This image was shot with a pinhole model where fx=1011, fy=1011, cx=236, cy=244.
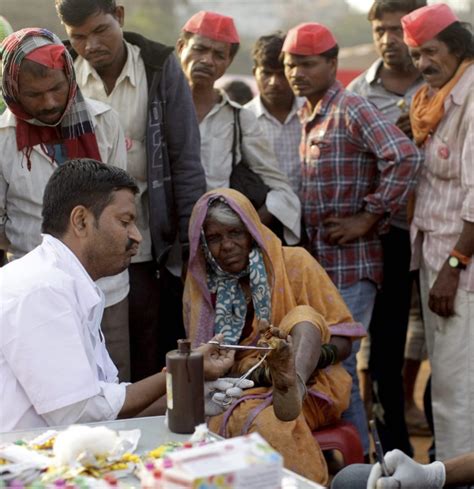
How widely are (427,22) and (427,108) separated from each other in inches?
13.9

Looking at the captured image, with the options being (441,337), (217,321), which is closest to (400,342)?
(441,337)

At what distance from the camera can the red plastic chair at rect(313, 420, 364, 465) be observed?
372cm

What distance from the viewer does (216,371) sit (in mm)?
3018

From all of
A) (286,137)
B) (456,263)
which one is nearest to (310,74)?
(286,137)

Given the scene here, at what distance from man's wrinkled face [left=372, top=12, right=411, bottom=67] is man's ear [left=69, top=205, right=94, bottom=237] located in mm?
2251

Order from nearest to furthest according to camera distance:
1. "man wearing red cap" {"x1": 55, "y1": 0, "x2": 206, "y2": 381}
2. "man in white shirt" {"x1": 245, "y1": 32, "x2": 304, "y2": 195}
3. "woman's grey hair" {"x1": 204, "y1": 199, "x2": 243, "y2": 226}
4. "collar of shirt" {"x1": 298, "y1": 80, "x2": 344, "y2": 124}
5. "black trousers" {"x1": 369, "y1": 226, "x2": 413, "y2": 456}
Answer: "woman's grey hair" {"x1": 204, "y1": 199, "x2": 243, "y2": 226} < "man wearing red cap" {"x1": 55, "y1": 0, "x2": 206, "y2": 381} < "collar of shirt" {"x1": 298, "y1": 80, "x2": 344, "y2": 124} < "black trousers" {"x1": 369, "y1": 226, "x2": 413, "y2": 456} < "man in white shirt" {"x1": 245, "y1": 32, "x2": 304, "y2": 195}

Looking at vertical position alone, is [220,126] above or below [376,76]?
below

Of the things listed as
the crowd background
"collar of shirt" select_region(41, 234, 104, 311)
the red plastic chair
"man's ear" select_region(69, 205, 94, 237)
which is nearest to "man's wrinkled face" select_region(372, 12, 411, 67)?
the red plastic chair

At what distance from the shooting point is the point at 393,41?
4.76 m

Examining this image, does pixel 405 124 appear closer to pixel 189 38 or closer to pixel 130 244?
pixel 189 38

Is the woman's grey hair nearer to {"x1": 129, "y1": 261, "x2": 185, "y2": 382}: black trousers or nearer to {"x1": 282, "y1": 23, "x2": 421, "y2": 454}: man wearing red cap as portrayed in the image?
{"x1": 129, "y1": 261, "x2": 185, "y2": 382}: black trousers

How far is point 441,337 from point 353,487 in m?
1.25

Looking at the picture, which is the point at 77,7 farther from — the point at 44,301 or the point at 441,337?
the point at 441,337

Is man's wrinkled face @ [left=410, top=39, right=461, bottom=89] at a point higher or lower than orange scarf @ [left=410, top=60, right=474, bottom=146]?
higher
